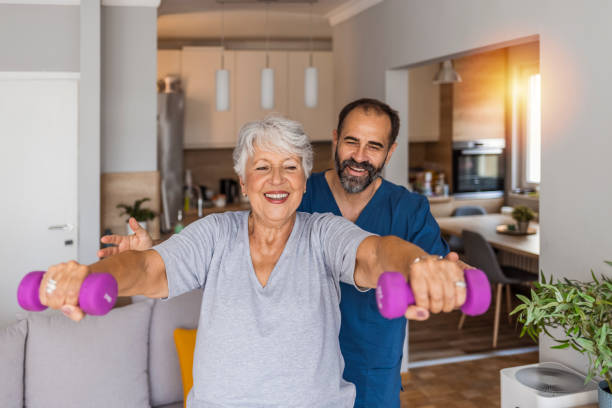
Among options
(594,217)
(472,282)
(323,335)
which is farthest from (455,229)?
(472,282)

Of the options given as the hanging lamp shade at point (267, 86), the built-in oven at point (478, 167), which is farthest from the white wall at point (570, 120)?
the built-in oven at point (478, 167)

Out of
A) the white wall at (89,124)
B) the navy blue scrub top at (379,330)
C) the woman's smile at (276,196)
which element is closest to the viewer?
the woman's smile at (276,196)

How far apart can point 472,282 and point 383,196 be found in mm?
1101

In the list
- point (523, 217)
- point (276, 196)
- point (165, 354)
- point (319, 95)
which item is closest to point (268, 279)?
point (276, 196)

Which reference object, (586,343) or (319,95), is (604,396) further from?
(319,95)

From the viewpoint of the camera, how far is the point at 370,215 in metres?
2.03

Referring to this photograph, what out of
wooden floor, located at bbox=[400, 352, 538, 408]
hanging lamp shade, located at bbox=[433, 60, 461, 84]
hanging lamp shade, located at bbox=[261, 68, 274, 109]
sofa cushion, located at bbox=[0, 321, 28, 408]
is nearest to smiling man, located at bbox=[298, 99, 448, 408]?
sofa cushion, located at bbox=[0, 321, 28, 408]

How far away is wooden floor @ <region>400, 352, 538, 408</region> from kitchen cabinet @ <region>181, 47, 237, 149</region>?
3.44m

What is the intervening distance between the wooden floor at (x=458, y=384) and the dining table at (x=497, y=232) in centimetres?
78

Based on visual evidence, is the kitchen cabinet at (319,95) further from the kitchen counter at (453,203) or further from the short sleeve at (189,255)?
the short sleeve at (189,255)

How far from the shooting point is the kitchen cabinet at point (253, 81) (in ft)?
21.1

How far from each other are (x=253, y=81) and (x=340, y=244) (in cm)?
538

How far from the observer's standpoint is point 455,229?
5.06m

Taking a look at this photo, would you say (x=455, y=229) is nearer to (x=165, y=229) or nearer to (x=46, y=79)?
(x=165, y=229)
